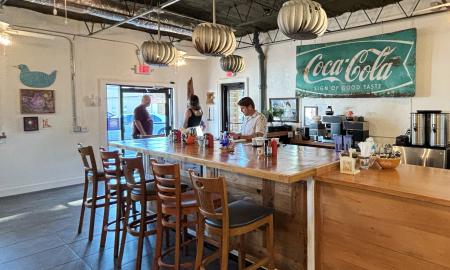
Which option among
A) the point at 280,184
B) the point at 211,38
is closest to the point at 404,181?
the point at 280,184

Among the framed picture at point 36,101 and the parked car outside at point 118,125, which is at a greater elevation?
the framed picture at point 36,101

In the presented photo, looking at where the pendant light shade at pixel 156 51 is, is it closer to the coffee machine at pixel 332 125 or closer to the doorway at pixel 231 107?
the coffee machine at pixel 332 125

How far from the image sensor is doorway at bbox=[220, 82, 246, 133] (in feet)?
26.0

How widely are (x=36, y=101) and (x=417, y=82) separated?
6240mm

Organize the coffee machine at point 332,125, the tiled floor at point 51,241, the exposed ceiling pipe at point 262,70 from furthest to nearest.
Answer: the exposed ceiling pipe at point 262,70 → the coffee machine at point 332,125 → the tiled floor at point 51,241

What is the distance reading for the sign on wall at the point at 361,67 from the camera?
5.00m

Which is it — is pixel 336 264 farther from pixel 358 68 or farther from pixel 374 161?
pixel 358 68

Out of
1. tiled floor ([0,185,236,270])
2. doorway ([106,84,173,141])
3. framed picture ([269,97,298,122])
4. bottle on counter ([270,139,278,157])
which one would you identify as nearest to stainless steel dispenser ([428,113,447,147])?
framed picture ([269,97,298,122])

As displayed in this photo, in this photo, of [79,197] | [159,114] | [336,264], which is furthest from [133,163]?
[159,114]

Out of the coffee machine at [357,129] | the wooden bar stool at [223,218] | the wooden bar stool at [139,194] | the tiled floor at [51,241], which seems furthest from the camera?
the coffee machine at [357,129]

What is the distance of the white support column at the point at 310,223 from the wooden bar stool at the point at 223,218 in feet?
0.93

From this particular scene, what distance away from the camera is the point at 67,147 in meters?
6.03

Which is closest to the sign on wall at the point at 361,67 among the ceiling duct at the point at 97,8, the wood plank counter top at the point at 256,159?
the ceiling duct at the point at 97,8

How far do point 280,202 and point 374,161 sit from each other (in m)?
0.79
